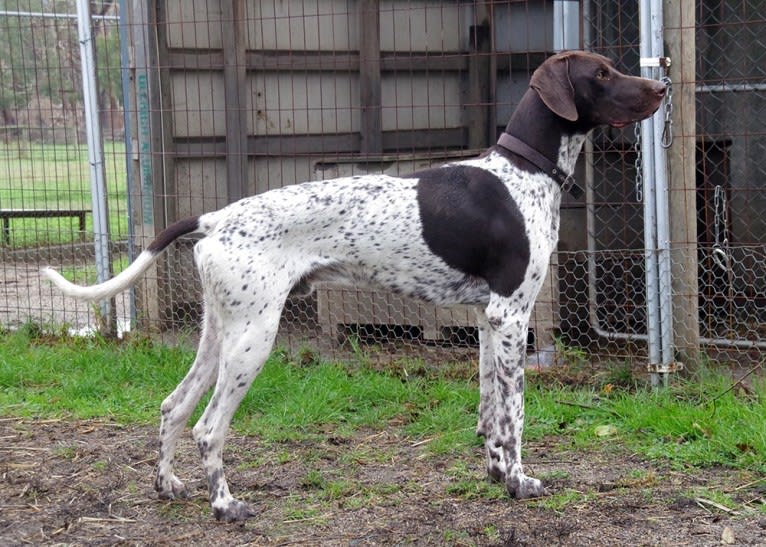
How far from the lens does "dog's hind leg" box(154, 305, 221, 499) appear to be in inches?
169

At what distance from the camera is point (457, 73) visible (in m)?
7.60

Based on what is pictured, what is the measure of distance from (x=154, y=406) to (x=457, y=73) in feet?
11.0

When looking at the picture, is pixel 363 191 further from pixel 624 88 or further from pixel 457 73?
pixel 457 73

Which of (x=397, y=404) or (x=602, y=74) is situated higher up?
(x=602, y=74)

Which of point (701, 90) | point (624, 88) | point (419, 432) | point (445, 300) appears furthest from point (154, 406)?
point (701, 90)

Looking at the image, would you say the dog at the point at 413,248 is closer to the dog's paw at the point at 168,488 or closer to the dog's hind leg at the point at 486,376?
the dog's paw at the point at 168,488

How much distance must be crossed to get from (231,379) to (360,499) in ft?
2.45

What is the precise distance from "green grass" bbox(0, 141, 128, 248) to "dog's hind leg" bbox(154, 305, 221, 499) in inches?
124

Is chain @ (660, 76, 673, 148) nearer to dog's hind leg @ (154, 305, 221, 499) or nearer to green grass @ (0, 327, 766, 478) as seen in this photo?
green grass @ (0, 327, 766, 478)

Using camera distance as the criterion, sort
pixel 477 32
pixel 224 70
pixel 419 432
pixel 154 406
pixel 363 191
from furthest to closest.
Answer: pixel 477 32 → pixel 224 70 → pixel 154 406 → pixel 419 432 → pixel 363 191

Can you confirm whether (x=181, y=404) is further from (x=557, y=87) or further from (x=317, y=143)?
(x=317, y=143)

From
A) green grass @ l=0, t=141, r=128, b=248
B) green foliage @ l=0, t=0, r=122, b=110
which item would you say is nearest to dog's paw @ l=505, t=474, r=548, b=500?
green grass @ l=0, t=141, r=128, b=248

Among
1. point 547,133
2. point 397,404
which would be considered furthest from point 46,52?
point 547,133

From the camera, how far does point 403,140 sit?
7660 mm
